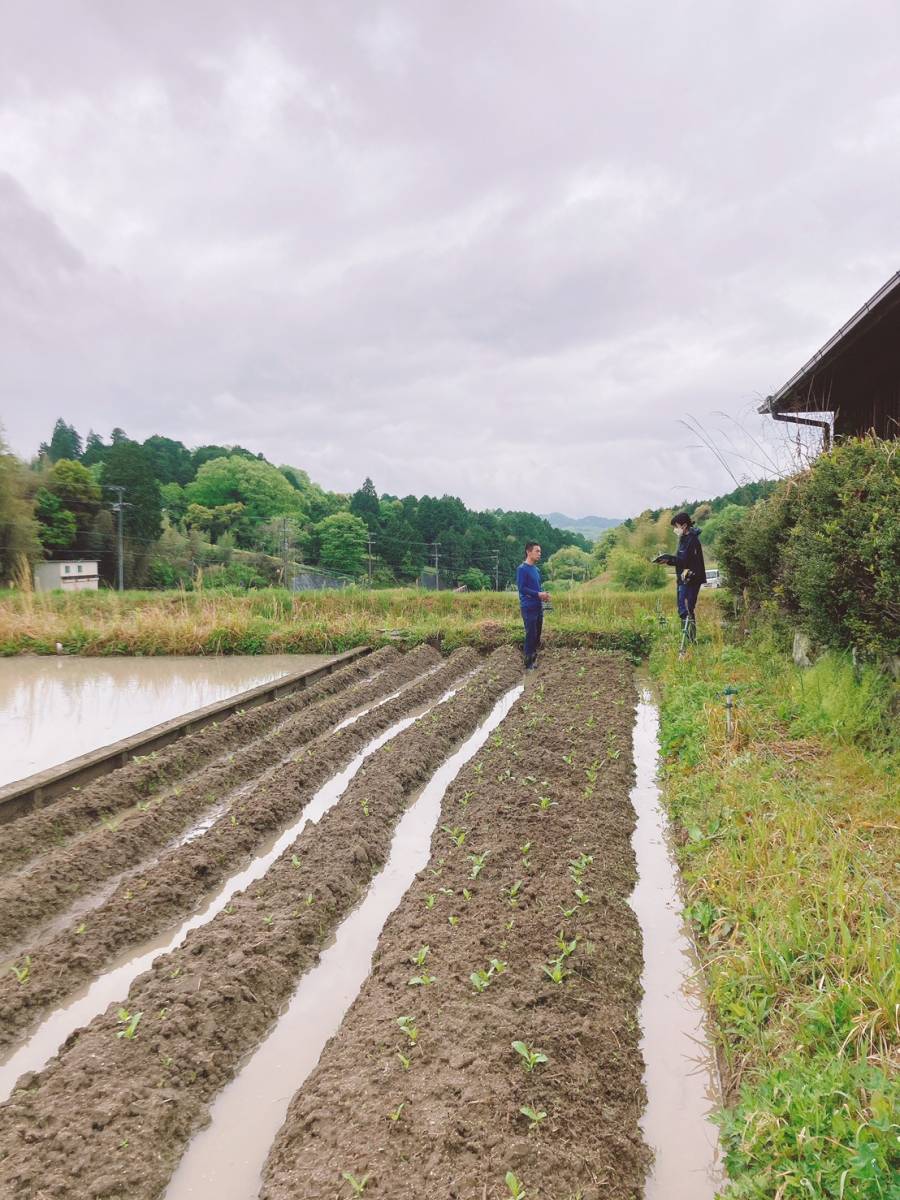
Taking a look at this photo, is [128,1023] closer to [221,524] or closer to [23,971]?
[23,971]

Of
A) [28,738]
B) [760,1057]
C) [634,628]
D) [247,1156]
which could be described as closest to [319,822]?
[247,1156]

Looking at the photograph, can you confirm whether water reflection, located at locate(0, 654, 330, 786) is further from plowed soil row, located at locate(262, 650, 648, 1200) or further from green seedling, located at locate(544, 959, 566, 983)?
green seedling, located at locate(544, 959, 566, 983)

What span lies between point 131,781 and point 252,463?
75.2 meters

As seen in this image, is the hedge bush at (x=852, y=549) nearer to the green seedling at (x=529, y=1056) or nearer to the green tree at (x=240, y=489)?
the green seedling at (x=529, y=1056)

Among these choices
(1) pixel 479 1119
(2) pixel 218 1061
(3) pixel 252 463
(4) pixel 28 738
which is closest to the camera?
(1) pixel 479 1119

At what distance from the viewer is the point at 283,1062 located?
2.91 meters

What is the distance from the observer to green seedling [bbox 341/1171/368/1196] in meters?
2.09

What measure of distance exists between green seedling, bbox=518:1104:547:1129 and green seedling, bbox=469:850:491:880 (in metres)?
1.81

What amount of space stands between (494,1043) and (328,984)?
3.51 feet

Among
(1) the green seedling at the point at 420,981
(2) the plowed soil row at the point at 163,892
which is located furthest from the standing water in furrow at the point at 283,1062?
(2) the plowed soil row at the point at 163,892

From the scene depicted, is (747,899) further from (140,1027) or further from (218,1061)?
(140,1027)

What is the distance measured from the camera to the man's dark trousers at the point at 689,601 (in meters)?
10.6

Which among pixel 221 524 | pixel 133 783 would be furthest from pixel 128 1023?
pixel 221 524

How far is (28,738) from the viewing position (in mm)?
7758
